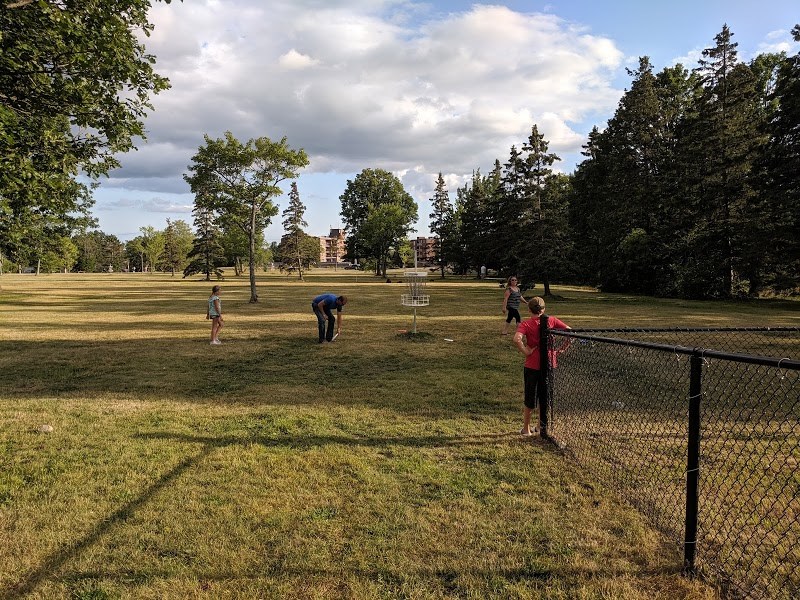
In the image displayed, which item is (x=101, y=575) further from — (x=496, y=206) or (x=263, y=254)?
(x=263, y=254)

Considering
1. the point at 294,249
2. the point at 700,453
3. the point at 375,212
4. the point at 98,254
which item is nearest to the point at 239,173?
the point at 700,453

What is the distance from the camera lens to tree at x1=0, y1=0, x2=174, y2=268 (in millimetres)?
6961

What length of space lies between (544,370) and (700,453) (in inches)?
73.7

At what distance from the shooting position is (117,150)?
9.06 metres

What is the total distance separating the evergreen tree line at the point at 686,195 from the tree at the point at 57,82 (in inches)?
928

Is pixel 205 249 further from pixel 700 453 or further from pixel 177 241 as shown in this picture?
pixel 700 453

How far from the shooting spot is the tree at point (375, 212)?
199 feet

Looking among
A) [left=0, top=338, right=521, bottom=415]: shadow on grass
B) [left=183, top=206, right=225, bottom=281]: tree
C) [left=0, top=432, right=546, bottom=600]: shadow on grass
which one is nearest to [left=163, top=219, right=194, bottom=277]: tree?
[left=183, top=206, right=225, bottom=281]: tree

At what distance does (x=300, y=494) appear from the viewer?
434 cm

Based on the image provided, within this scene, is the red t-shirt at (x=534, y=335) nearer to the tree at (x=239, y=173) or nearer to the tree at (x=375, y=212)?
the tree at (x=239, y=173)

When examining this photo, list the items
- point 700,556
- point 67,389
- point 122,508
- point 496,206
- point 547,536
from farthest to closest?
point 496,206
point 67,389
point 122,508
point 547,536
point 700,556

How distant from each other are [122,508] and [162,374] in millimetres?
5872

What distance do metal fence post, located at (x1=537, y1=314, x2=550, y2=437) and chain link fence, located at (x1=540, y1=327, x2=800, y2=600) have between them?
0.03 meters

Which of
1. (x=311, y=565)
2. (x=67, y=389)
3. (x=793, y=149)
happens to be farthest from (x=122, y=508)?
(x=793, y=149)
